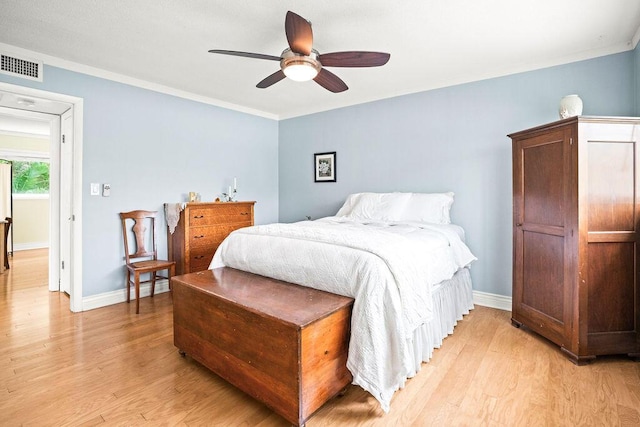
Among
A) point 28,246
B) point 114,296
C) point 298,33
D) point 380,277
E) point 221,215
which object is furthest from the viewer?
point 28,246

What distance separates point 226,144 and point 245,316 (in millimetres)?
3339

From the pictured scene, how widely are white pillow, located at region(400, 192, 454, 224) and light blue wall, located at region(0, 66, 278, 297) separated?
8.28ft

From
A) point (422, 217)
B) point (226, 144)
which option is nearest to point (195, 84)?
point (226, 144)

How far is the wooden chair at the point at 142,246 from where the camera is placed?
3361 millimetres

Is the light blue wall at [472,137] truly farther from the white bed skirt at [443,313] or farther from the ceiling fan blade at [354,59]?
the ceiling fan blade at [354,59]

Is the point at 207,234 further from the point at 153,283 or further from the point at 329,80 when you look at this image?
the point at 329,80

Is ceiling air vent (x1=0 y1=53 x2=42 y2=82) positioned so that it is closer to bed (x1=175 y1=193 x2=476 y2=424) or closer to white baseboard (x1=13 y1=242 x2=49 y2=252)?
bed (x1=175 y1=193 x2=476 y2=424)

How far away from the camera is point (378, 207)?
3.64m

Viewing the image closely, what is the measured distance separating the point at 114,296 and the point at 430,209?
3.53 metres

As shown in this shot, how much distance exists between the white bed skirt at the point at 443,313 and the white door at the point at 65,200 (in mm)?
3663

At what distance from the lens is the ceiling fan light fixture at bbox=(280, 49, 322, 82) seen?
2.20m

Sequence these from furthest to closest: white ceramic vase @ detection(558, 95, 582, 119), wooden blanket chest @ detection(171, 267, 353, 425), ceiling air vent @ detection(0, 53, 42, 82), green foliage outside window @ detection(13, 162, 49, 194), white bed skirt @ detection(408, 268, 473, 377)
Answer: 1. green foliage outside window @ detection(13, 162, 49, 194)
2. ceiling air vent @ detection(0, 53, 42, 82)
3. white ceramic vase @ detection(558, 95, 582, 119)
4. white bed skirt @ detection(408, 268, 473, 377)
5. wooden blanket chest @ detection(171, 267, 353, 425)

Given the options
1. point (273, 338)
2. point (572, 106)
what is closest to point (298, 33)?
point (273, 338)

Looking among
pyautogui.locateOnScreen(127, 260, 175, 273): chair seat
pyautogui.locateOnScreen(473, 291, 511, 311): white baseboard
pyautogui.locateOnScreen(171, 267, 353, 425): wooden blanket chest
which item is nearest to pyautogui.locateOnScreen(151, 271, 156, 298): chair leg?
pyautogui.locateOnScreen(127, 260, 175, 273): chair seat
